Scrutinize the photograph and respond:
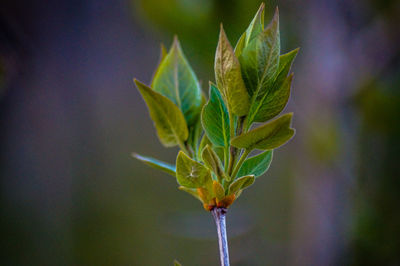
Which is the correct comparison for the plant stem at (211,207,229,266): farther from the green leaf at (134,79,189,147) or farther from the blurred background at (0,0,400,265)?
the blurred background at (0,0,400,265)

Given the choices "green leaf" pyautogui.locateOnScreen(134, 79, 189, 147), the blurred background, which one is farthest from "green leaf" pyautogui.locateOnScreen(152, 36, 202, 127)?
the blurred background

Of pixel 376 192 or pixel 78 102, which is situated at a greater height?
pixel 78 102

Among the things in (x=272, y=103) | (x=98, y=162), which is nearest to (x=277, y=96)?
(x=272, y=103)

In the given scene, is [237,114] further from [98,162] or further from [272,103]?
[98,162]

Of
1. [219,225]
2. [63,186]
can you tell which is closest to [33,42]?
[63,186]

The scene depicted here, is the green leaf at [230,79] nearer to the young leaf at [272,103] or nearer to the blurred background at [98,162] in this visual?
the young leaf at [272,103]

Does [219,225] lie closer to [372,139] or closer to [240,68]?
[240,68]

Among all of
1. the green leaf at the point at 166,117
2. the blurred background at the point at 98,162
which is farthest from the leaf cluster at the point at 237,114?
the blurred background at the point at 98,162
